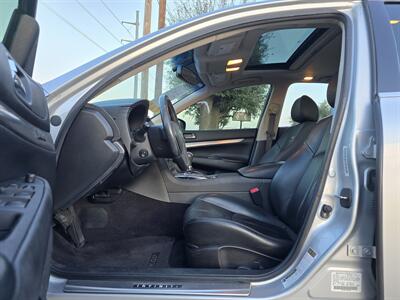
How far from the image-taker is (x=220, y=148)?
4.19m

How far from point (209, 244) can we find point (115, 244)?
2.52ft

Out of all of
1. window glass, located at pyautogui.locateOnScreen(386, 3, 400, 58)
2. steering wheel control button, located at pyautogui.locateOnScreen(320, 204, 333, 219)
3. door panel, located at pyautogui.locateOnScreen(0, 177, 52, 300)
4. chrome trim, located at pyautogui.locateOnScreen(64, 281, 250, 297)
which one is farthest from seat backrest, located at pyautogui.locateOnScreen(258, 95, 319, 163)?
door panel, located at pyautogui.locateOnScreen(0, 177, 52, 300)

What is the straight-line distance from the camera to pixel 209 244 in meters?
1.63

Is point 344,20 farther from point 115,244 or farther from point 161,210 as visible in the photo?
point 115,244

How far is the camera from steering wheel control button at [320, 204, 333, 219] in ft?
4.21

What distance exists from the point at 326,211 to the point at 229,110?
2921 mm

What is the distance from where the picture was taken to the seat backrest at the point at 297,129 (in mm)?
3074

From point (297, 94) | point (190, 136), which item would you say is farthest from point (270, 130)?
point (190, 136)

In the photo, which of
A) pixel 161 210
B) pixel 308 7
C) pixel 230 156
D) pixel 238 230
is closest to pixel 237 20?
pixel 308 7

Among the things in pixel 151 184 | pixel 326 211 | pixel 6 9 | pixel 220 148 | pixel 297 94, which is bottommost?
pixel 220 148

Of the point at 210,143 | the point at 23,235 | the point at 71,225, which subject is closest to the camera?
the point at 23,235

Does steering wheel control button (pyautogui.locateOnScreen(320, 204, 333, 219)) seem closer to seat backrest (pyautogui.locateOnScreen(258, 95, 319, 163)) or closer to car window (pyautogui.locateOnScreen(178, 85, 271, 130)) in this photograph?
seat backrest (pyautogui.locateOnScreen(258, 95, 319, 163))

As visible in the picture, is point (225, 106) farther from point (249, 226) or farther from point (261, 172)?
point (249, 226)

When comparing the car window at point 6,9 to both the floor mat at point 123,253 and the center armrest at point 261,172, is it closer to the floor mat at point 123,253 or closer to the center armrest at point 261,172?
the floor mat at point 123,253
